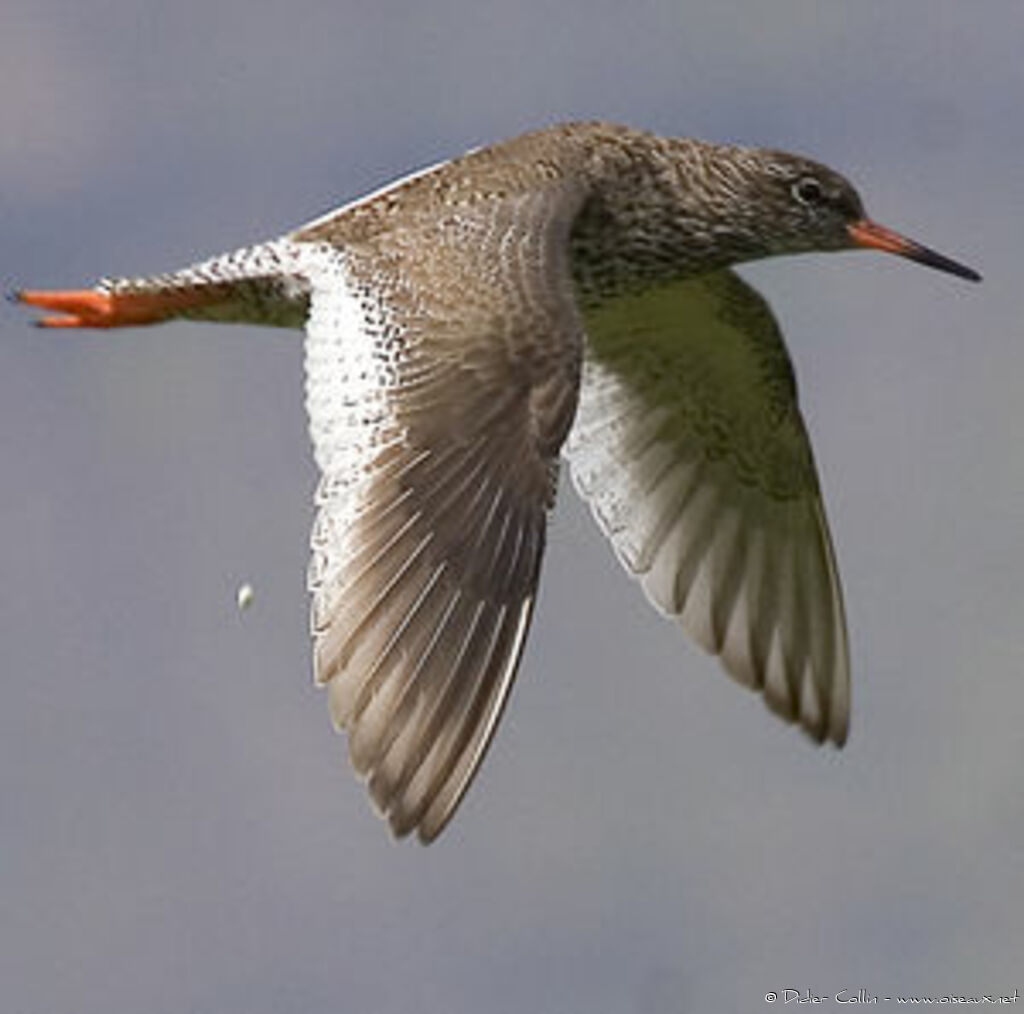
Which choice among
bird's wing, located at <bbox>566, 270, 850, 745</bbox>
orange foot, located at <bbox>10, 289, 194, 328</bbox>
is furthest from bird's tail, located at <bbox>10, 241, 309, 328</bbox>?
bird's wing, located at <bbox>566, 270, 850, 745</bbox>

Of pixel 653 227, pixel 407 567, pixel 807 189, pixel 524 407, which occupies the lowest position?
pixel 407 567

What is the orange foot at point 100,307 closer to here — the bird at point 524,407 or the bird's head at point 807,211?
the bird at point 524,407

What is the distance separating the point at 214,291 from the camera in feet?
37.1

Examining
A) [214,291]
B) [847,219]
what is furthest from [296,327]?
[847,219]

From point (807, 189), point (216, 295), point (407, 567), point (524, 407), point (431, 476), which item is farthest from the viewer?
point (807, 189)

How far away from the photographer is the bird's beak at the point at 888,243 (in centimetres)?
1267

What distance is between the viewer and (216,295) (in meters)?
11.3

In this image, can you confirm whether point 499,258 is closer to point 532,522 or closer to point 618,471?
point 532,522

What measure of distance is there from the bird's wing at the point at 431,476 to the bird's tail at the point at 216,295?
0.56 feet

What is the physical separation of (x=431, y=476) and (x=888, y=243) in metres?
3.41

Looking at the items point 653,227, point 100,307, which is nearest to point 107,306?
point 100,307

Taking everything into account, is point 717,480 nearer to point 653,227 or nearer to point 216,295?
point 653,227

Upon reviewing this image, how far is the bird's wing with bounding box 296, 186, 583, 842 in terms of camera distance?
922cm

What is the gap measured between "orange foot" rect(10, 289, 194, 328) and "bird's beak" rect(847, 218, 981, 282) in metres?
2.85
